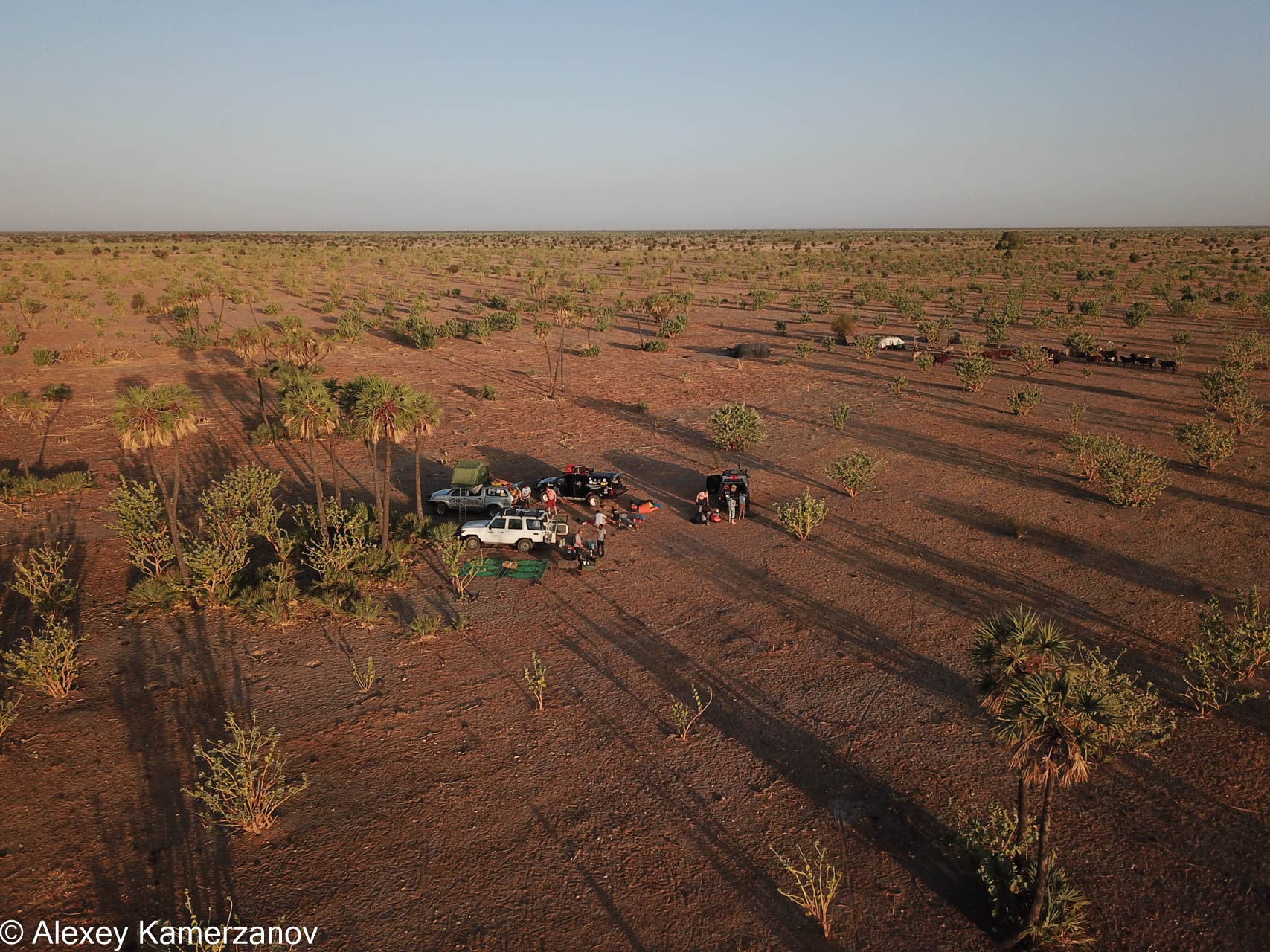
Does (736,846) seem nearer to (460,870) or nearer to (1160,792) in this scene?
(460,870)

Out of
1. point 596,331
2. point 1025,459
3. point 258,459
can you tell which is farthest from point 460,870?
point 596,331

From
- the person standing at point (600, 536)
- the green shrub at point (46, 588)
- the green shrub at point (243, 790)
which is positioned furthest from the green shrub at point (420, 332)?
the green shrub at point (243, 790)

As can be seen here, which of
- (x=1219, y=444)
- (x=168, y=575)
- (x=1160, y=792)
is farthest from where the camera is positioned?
(x=1219, y=444)

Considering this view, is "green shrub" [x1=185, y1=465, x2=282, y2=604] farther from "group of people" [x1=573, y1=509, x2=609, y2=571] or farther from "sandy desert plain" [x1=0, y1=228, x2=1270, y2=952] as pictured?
"group of people" [x1=573, y1=509, x2=609, y2=571]

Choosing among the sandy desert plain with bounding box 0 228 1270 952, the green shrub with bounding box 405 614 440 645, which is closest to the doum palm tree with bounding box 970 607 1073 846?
the sandy desert plain with bounding box 0 228 1270 952

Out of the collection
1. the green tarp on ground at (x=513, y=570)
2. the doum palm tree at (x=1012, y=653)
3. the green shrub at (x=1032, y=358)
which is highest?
the green shrub at (x=1032, y=358)

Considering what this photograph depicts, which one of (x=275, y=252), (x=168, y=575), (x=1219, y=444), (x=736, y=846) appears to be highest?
(x=275, y=252)

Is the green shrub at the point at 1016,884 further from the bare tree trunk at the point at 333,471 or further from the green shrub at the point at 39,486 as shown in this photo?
the green shrub at the point at 39,486
